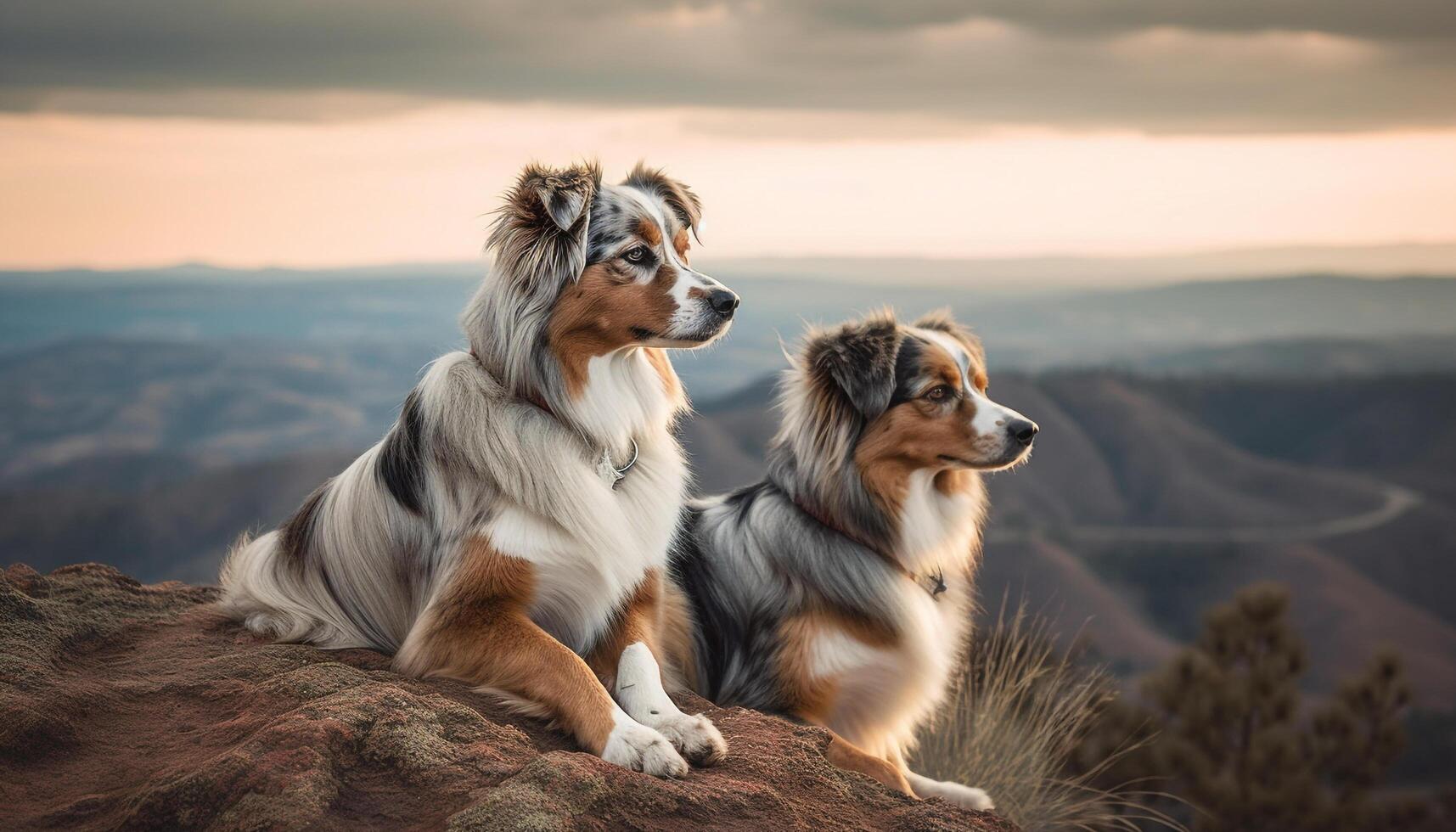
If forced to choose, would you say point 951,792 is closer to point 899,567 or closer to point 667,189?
point 899,567

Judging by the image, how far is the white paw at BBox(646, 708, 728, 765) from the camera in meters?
4.04

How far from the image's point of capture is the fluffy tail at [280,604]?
509 cm

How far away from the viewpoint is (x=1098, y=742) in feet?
55.4

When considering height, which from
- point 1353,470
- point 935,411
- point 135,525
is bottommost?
point 135,525

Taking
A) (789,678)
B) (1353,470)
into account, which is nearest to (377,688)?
(789,678)

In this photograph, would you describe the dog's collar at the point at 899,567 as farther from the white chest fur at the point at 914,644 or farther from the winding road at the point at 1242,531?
the winding road at the point at 1242,531

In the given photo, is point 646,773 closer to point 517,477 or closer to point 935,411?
point 517,477

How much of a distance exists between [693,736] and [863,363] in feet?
6.92

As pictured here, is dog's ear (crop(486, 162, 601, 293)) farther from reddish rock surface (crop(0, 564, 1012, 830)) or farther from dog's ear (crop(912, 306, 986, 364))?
dog's ear (crop(912, 306, 986, 364))

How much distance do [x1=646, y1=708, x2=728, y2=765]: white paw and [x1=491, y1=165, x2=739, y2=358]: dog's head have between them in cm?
150

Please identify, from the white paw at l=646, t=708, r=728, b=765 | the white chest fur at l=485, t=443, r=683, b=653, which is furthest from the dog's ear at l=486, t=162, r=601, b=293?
the white paw at l=646, t=708, r=728, b=765

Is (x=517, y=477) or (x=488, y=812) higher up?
(x=517, y=477)

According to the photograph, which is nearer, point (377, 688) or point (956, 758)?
point (377, 688)

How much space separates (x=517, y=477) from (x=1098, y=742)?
48.1 ft
